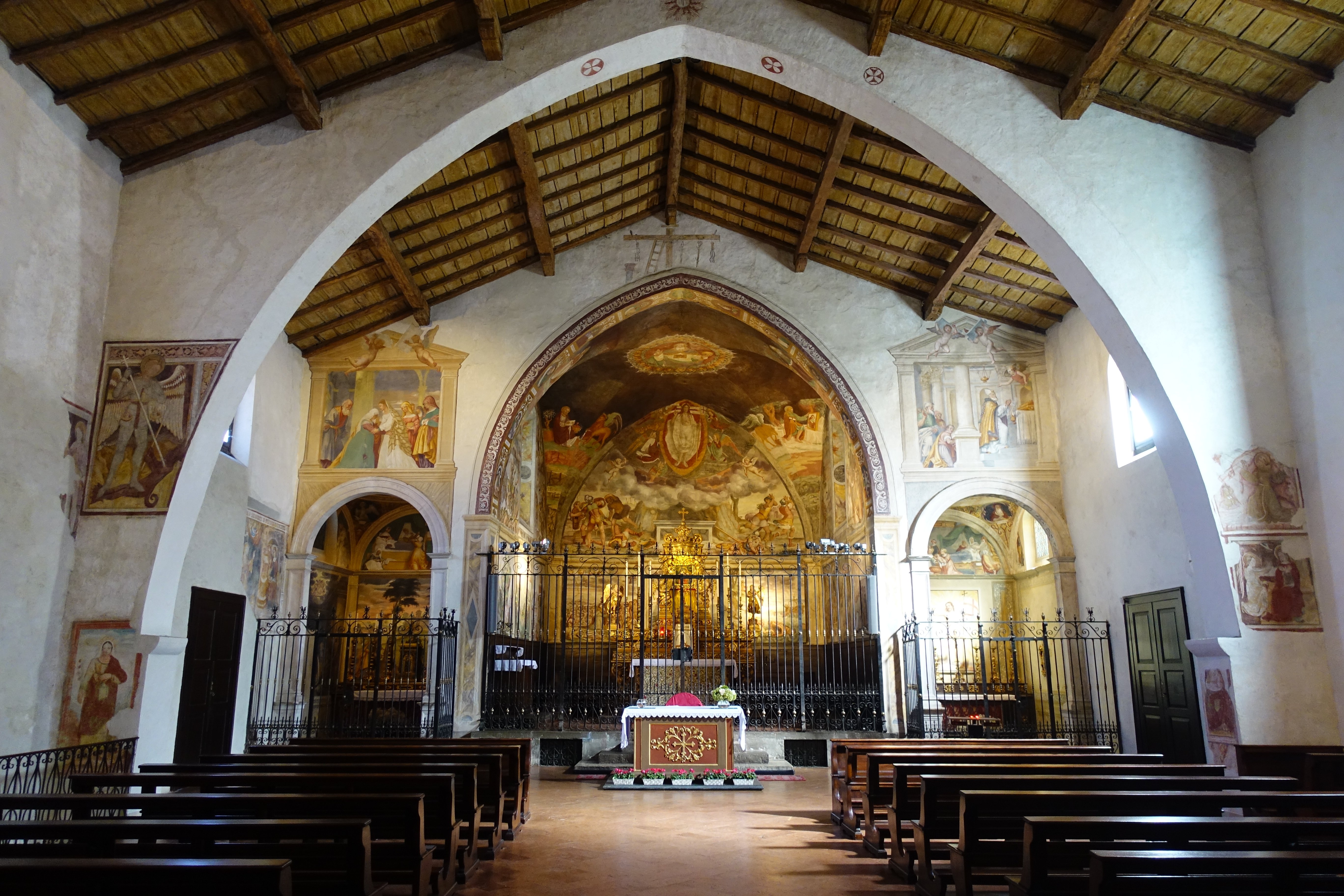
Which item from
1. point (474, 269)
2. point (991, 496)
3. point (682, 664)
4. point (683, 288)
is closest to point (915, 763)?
point (682, 664)

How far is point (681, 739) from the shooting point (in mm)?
11375

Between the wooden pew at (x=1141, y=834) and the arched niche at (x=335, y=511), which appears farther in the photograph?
the arched niche at (x=335, y=511)

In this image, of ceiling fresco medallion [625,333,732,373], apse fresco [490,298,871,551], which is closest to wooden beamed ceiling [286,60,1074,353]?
apse fresco [490,298,871,551]

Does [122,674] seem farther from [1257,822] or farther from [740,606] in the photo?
[740,606]

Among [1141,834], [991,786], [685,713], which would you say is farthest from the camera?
[685,713]

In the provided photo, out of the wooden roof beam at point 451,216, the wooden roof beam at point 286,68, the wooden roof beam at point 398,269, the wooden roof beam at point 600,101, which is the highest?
the wooden roof beam at point 600,101

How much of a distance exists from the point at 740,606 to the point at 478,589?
7098 mm

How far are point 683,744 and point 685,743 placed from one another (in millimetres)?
32

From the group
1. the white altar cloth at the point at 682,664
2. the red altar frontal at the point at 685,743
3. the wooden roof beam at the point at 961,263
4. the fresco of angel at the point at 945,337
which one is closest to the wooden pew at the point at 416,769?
the red altar frontal at the point at 685,743

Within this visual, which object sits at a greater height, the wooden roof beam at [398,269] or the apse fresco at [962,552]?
the wooden roof beam at [398,269]

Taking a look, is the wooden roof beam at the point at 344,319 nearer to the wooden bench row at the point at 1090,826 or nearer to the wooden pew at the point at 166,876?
the wooden bench row at the point at 1090,826

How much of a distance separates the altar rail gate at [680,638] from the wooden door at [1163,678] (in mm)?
3701

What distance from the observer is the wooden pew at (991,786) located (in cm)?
578

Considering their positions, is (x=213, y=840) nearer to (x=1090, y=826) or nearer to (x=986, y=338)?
(x=1090, y=826)
